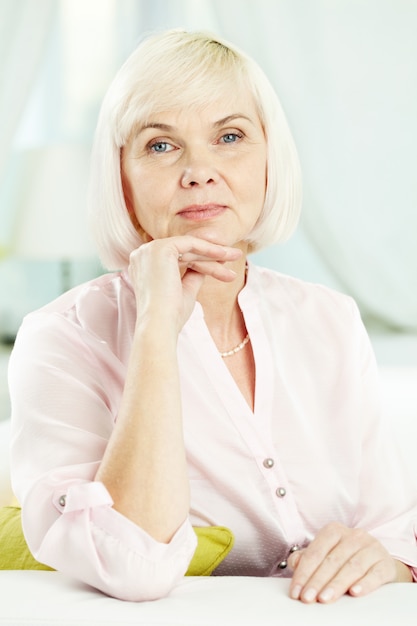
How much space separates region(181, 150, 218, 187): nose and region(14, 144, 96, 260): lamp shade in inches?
101

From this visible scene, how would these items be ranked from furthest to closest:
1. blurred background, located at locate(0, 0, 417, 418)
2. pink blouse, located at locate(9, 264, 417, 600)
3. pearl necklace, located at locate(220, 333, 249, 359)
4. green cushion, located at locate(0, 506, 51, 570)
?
blurred background, located at locate(0, 0, 417, 418), pearl necklace, located at locate(220, 333, 249, 359), green cushion, located at locate(0, 506, 51, 570), pink blouse, located at locate(9, 264, 417, 600)

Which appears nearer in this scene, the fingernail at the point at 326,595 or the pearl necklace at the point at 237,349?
the fingernail at the point at 326,595

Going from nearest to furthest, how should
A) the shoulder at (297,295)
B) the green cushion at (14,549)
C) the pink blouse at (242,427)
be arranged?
1. the pink blouse at (242,427)
2. the green cushion at (14,549)
3. the shoulder at (297,295)

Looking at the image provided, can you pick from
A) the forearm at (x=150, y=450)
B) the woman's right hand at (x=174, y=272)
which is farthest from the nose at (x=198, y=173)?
the forearm at (x=150, y=450)

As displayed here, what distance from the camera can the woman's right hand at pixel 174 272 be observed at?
1.41 m

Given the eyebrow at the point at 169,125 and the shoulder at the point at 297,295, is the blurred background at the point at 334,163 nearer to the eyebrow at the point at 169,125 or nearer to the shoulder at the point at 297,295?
the shoulder at the point at 297,295

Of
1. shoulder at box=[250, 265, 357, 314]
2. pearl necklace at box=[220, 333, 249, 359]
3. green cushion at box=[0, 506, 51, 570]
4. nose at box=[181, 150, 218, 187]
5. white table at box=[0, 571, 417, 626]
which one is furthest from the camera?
shoulder at box=[250, 265, 357, 314]

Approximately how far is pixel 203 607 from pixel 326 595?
161 millimetres

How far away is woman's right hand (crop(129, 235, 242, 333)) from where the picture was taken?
4.64ft

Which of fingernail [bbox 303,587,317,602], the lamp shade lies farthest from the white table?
the lamp shade

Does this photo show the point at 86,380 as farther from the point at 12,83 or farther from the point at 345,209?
the point at 345,209

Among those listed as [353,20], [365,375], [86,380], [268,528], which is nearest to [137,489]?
[86,380]

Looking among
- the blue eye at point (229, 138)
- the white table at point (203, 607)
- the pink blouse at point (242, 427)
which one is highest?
the blue eye at point (229, 138)

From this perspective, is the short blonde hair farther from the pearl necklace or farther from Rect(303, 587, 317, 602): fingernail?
Rect(303, 587, 317, 602): fingernail
